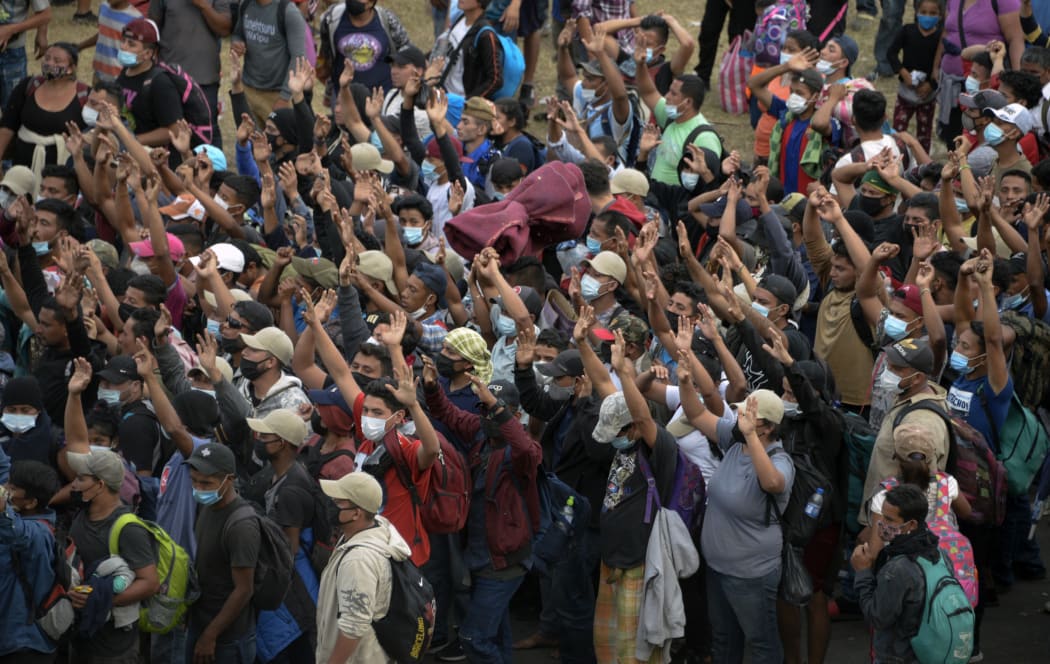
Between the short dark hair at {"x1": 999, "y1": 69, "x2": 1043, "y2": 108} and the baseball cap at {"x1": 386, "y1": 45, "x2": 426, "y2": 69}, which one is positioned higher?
the short dark hair at {"x1": 999, "y1": 69, "x2": 1043, "y2": 108}

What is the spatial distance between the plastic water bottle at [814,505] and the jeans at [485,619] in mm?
1466

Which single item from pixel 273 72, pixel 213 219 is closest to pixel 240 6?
pixel 273 72

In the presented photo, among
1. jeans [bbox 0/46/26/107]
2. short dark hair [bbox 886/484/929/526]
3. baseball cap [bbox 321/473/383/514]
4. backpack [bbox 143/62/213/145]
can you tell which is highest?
baseball cap [bbox 321/473/383/514]

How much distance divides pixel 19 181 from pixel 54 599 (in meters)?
4.84

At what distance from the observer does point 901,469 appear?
24.0ft

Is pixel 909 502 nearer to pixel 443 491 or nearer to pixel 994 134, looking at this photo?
pixel 443 491

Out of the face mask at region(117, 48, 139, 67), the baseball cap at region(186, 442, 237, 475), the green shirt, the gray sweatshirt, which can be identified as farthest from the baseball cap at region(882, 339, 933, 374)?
the gray sweatshirt

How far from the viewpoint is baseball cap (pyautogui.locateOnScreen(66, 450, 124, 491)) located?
6.73 meters

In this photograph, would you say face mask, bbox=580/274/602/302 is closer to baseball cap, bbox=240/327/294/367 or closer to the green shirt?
baseball cap, bbox=240/327/294/367

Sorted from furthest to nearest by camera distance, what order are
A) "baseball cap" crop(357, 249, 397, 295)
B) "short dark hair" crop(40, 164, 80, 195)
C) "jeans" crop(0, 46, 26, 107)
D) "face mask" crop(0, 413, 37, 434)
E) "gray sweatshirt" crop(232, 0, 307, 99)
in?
1. "jeans" crop(0, 46, 26, 107)
2. "gray sweatshirt" crop(232, 0, 307, 99)
3. "short dark hair" crop(40, 164, 80, 195)
4. "baseball cap" crop(357, 249, 397, 295)
5. "face mask" crop(0, 413, 37, 434)

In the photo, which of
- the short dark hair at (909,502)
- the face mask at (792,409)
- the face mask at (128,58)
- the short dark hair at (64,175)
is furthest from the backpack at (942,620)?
the face mask at (128,58)

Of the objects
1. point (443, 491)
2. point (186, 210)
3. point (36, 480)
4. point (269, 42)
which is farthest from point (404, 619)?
point (269, 42)

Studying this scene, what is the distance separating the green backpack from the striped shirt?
718 centimetres

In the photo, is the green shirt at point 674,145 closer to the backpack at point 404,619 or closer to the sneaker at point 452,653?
the sneaker at point 452,653
